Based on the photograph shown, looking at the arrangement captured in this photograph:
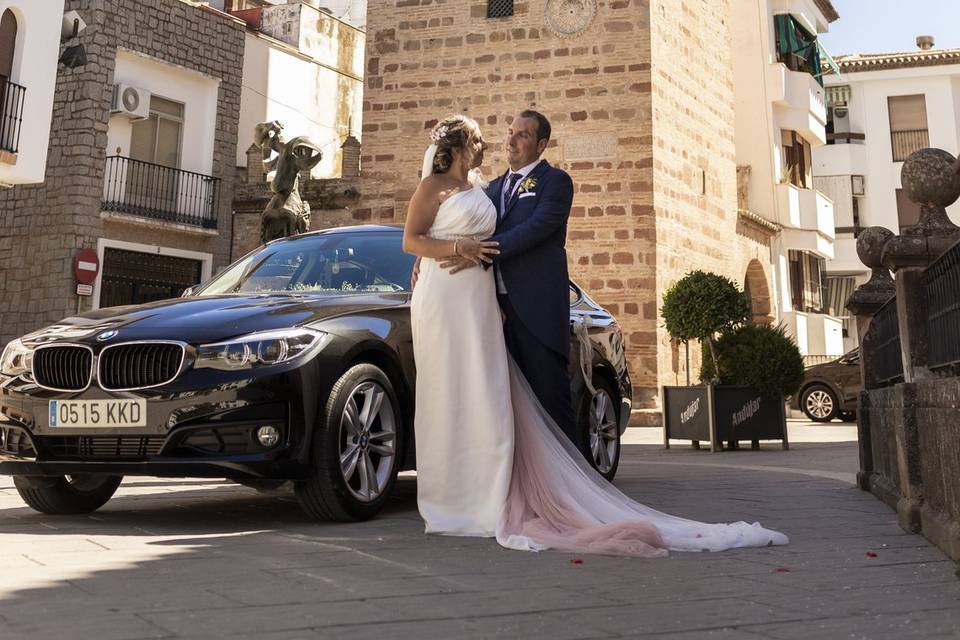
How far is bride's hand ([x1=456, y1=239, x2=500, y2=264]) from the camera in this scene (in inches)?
198

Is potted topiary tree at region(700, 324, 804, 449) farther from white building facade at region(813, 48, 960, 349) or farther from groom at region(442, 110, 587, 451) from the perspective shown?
white building facade at region(813, 48, 960, 349)

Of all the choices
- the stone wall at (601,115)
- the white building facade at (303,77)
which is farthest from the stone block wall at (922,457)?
the white building facade at (303,77)

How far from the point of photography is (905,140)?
126 feet

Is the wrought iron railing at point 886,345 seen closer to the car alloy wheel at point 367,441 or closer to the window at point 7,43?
the car alloy wheel at point 367,441

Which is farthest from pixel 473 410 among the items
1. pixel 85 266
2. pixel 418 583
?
pixel 85 266

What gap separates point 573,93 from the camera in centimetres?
1778

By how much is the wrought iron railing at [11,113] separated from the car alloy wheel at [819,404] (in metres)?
15.0

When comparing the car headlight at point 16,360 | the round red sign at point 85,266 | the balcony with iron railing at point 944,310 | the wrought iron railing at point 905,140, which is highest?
the wrought iron railing at point 905,140

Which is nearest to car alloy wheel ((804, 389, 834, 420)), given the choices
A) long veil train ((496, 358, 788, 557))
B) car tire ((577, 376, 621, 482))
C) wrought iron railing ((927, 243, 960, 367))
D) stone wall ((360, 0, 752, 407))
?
stone wall ((360, 0, 752, 407))

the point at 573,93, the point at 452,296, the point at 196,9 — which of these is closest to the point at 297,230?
the point at 573,93

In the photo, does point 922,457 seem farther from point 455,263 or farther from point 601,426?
point 601,426

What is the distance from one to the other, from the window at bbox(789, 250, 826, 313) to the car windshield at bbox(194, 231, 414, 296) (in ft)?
74.0

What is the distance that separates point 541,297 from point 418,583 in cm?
218

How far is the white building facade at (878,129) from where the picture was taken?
37.8 metres
